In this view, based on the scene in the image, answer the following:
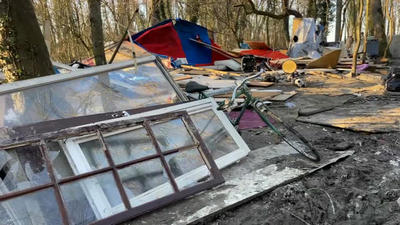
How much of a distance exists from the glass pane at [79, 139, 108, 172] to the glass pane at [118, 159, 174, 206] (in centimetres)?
16

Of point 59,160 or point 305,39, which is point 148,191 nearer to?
point 59,160

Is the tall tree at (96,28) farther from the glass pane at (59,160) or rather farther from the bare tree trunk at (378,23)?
the bare tree trunk at (378,23)

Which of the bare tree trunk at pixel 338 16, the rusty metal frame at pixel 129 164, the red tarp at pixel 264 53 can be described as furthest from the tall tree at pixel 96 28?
the bare tree trunk at pixel 338 16

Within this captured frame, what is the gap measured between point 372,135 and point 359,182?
4.76 ft

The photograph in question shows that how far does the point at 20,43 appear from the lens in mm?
3412

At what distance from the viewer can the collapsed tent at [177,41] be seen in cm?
723

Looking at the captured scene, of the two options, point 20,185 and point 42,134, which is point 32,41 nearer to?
point 42,134

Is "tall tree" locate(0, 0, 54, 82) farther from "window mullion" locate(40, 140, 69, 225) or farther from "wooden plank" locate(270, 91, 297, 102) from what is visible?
"wooden plank" locate(270, 91, 297, 102)

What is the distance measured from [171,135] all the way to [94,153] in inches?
28.6

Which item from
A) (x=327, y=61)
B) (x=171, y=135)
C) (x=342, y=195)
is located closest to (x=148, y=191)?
(x=171, y=135)

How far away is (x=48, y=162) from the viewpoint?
2260 mm

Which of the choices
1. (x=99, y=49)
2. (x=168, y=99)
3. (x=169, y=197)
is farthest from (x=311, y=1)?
(x=169, y=197)

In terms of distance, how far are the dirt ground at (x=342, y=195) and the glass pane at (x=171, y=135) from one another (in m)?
0.81

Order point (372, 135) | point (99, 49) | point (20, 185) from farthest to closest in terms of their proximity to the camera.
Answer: point (99, 49) < point (372, 135) < point (20, 185)
